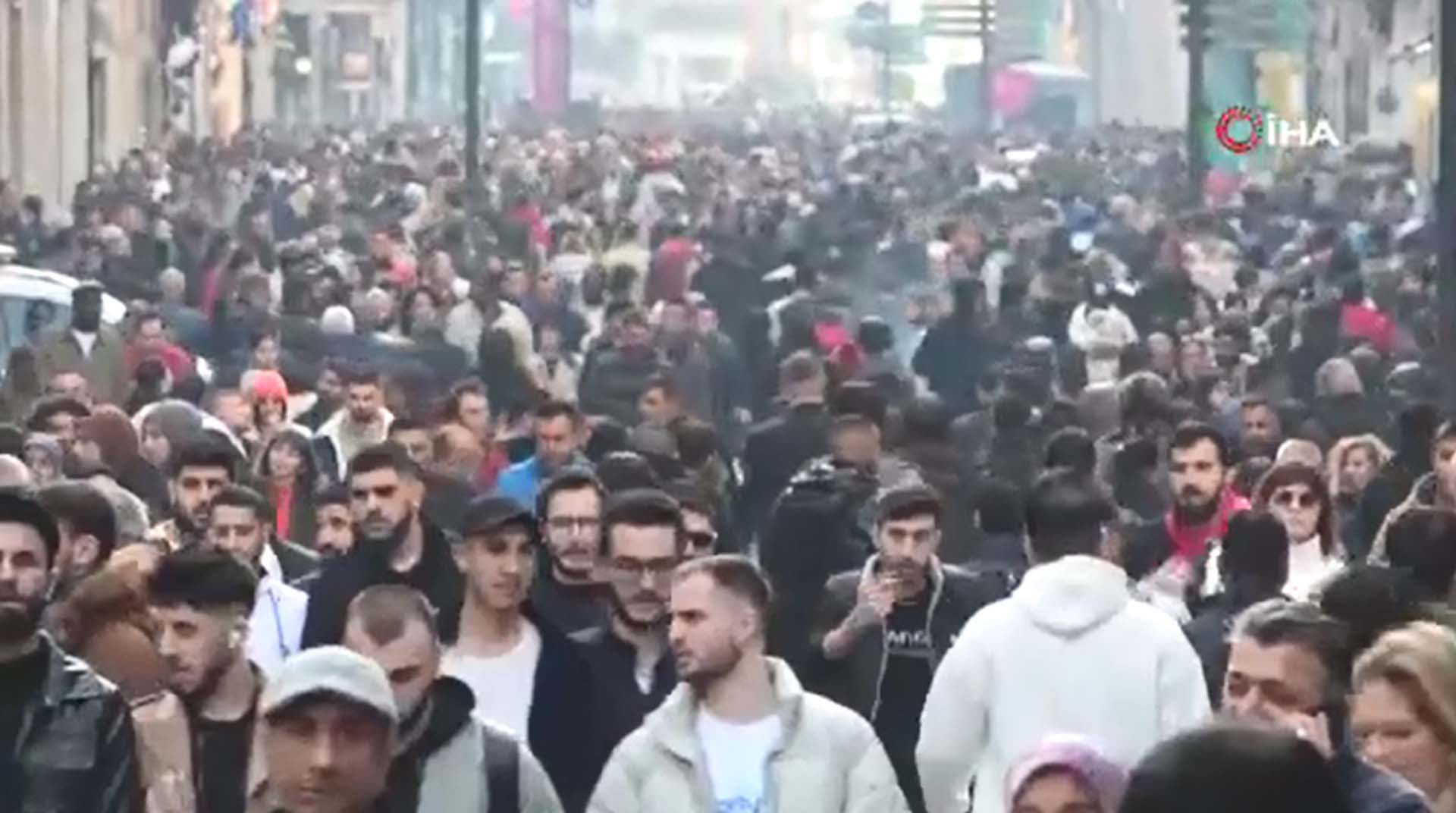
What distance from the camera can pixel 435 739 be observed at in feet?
24.8

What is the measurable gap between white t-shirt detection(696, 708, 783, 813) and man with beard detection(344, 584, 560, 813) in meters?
0.62

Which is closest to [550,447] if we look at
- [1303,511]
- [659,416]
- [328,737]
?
[659,416]

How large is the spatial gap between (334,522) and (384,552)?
4.71 feet

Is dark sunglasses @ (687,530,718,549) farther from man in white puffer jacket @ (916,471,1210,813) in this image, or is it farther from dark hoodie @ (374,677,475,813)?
dark hoodie @ (374,677,475,813)

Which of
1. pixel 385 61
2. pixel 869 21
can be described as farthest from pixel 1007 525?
pixel 869 21

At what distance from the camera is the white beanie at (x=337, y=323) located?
2172 centimetres

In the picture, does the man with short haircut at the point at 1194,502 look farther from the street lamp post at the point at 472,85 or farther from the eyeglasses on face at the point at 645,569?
the street lamp post at the point at 472,85

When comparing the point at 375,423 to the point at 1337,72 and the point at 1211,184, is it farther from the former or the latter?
the point at 1337,72

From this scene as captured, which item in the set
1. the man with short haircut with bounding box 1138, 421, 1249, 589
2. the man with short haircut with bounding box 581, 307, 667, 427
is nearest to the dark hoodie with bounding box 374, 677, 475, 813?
the man with short haircut with bounding box 1138, 421, 1249, 589

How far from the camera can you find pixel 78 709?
740cm

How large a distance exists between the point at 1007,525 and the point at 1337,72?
2350 inches

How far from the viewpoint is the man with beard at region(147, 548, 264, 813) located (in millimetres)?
7855

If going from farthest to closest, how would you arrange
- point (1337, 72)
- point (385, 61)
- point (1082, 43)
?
point (1082, 43), point (385, 61), point (1337, 72)

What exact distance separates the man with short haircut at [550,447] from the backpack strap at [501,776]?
680 cm
